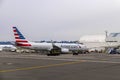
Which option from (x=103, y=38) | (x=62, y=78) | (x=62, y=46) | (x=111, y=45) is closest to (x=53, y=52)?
(x=62, y=46)

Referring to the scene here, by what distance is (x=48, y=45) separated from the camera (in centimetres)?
8600

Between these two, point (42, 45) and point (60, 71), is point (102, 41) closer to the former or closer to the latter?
point (42, 45)

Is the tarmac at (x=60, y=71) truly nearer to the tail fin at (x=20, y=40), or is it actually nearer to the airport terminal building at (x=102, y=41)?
the tail fin at (x=20, y=40)

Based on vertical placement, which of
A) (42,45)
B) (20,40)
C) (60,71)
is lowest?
(60,71)

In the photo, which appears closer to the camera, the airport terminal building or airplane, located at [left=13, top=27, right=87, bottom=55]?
airplane, located at [left=13, top=27, right=87, bottom=55]

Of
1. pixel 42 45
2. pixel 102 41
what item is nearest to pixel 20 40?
pixel 42 45

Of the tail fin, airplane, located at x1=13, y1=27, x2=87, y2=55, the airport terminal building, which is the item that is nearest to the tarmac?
airplane, located at x1=13, y1=27, x2=87, y2=55

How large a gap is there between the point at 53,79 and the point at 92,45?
111333 millimetres

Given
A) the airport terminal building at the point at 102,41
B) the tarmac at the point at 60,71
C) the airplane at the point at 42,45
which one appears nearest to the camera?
the tarmac at the point at 60,71

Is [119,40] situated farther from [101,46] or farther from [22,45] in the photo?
[22,45]

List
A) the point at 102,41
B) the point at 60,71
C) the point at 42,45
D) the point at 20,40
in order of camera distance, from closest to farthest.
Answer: the point at 60,71
the point at 42,45
the point at 20,40
the point at 102,41

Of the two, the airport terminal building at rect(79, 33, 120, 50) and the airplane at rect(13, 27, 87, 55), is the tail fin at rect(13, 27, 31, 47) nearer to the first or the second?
the airplane at rect(13, 27, 87, 55)

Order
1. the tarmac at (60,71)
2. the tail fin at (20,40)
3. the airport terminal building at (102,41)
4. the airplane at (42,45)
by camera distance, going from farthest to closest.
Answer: the airport terminal building at (102,41), the tail fin at (20,40), the airplane at (42,45), the tarmac at (60,71)

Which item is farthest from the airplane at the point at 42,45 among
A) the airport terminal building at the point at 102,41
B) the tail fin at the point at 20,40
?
the airport terminal building at the point at 102,41
